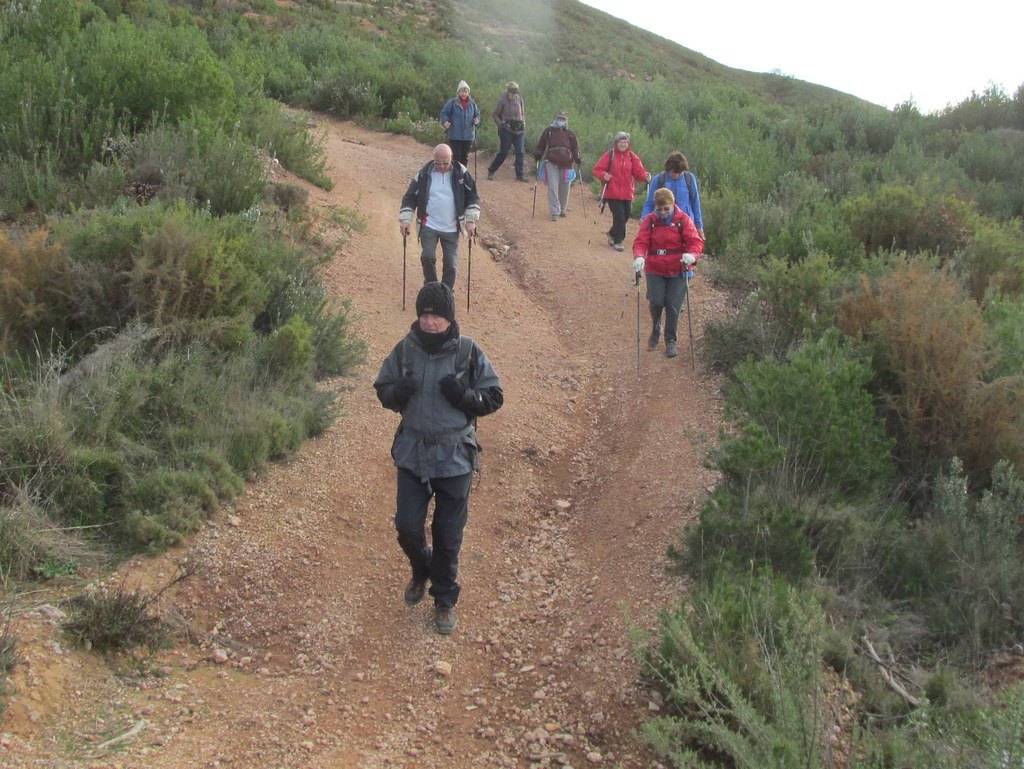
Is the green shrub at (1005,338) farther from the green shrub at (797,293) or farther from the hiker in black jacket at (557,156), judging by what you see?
the hiker in black jacket at (557,156)

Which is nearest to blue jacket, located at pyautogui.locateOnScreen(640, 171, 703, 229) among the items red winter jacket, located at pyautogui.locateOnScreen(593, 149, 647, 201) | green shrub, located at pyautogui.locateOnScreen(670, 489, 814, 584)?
red winter jacket, located at pyautogui.locateOnScreen(593, 149, 647, 201)

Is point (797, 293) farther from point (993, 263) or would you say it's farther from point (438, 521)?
point (438, 521)

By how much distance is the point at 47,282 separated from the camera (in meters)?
7.07

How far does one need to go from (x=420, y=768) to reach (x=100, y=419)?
3.34 m

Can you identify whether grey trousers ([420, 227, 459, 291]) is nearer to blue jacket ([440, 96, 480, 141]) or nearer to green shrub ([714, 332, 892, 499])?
green shrub ([714, 332, 892, 499])

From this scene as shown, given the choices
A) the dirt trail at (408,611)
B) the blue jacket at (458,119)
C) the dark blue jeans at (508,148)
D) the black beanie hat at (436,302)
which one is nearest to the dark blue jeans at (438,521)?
the dirt trail at (408,611)

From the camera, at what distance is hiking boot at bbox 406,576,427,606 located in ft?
17.6

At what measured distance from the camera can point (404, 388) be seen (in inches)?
191

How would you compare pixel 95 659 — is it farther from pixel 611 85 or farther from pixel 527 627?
pixel 611 85

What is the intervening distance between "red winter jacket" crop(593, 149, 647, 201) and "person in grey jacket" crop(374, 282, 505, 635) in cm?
812

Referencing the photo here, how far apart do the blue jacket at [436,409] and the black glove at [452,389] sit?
1.0 inches

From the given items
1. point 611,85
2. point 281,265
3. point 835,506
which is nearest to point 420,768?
point 835,506

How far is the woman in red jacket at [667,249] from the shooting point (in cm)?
888

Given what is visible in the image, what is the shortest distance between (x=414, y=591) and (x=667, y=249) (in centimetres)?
487
